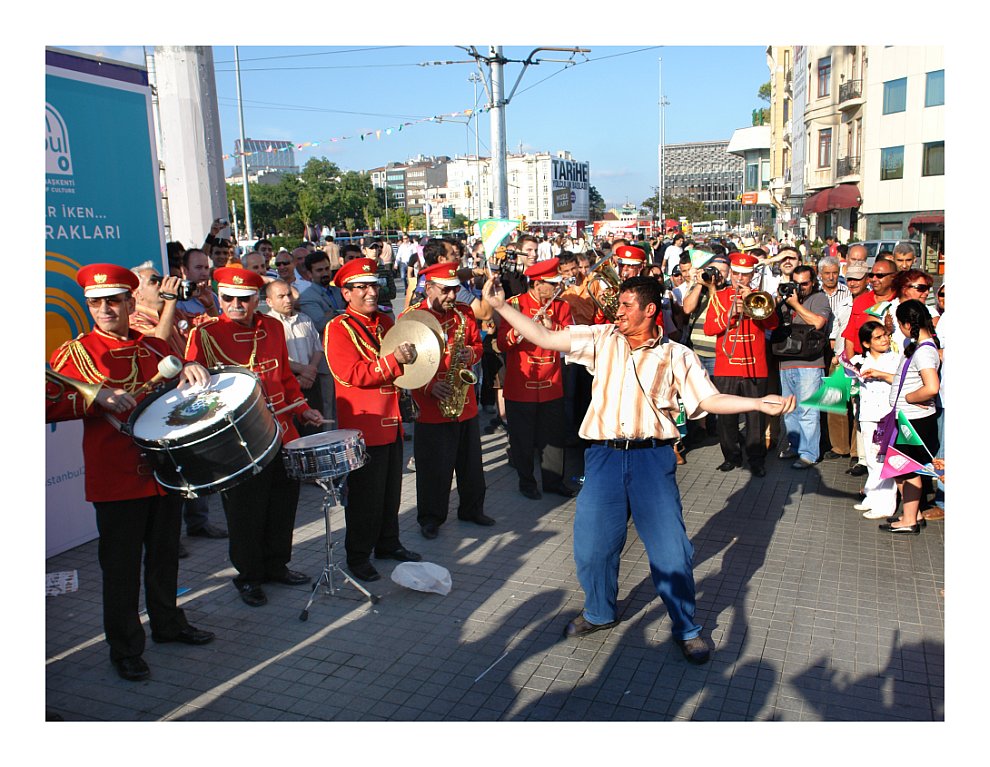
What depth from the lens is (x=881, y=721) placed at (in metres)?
3.91

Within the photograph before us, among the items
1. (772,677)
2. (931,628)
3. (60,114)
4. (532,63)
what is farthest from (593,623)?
(532,63)

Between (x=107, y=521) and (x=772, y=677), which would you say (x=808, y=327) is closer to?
(x=772, y=677)

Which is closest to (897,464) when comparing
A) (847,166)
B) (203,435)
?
(203,435)

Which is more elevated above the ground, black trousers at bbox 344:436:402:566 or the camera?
the camera

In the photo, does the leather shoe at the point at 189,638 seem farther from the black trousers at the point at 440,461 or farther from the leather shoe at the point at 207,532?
the black trousers at the point at 440,461

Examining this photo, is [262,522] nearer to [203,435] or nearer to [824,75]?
[203,435]

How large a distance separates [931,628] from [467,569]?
2.84 meters

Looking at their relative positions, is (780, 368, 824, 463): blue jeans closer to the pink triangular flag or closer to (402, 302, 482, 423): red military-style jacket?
the pink triangular flag

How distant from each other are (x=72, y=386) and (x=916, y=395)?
534 cm

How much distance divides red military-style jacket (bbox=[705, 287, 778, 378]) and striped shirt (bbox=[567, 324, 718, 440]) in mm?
3355

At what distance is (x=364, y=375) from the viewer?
534cm

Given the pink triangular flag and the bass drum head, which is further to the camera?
the pink triangular flag

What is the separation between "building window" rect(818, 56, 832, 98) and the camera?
41781mm

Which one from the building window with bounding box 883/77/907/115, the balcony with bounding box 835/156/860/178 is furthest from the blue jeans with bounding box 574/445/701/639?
the balcony with bounding box 835/156/860/178
